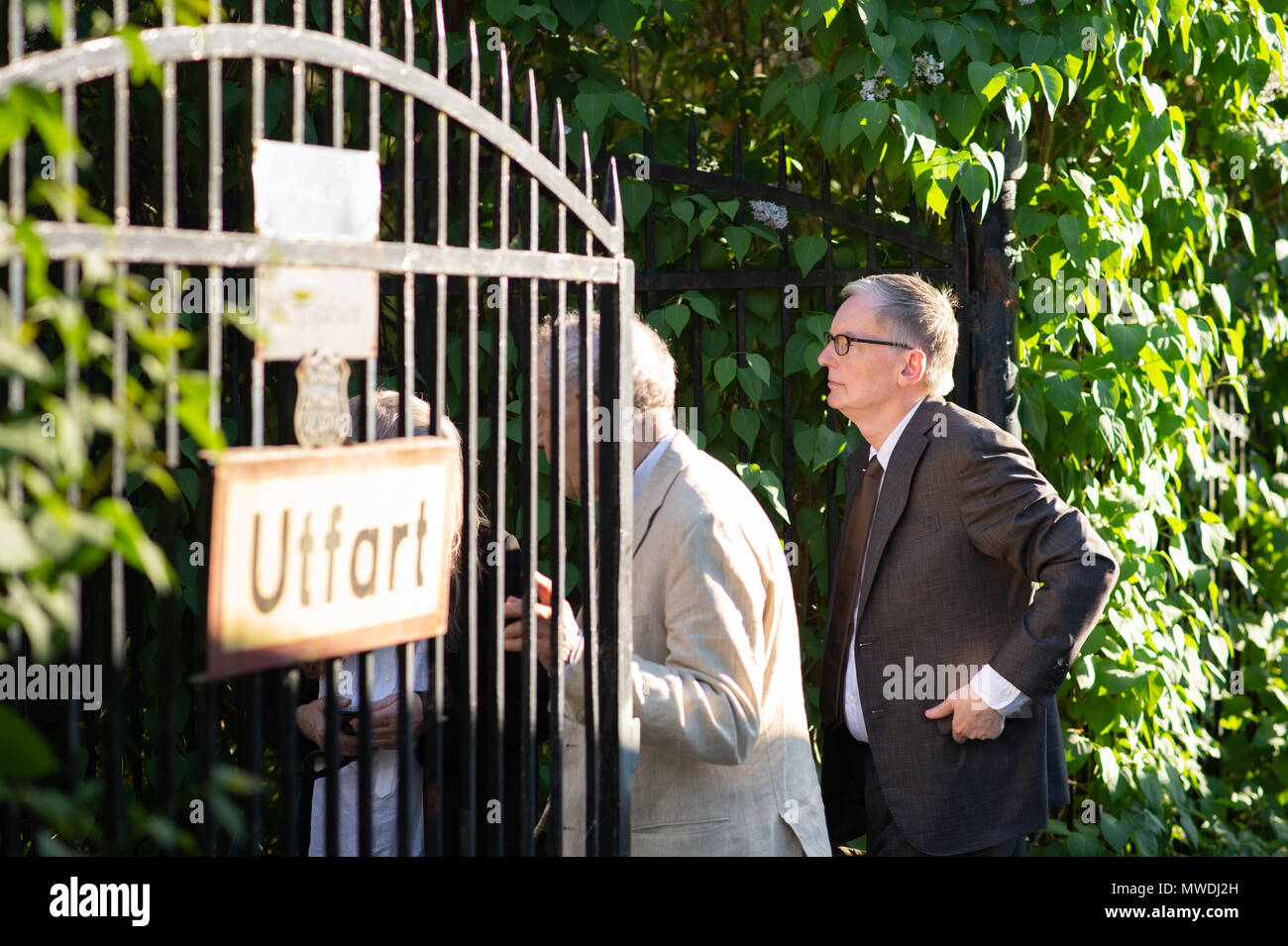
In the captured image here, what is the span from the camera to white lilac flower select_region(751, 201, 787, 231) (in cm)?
365

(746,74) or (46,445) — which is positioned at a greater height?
(746,74)

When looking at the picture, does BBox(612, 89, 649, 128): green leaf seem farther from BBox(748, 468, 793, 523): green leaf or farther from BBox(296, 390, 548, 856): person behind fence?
BBox(296, 390, 548, 856): person behind fence

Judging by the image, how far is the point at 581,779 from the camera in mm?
2500

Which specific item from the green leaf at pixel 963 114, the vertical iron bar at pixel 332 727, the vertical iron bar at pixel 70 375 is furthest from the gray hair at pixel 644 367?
the green leaf at pixel 963 114

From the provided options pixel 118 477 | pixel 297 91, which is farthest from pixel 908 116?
pixel 118 477

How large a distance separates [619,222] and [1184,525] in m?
2.92

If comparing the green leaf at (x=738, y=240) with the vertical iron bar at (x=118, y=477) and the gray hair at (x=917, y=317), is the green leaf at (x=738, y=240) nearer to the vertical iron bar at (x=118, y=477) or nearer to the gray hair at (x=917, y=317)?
the gray hair at (x=917, y=317)

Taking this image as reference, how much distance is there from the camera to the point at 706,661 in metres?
2.36

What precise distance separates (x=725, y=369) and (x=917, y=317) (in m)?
0.63

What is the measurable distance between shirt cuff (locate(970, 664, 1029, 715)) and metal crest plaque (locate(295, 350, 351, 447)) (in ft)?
5.87
